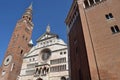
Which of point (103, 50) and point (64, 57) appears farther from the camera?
point (64, 57)

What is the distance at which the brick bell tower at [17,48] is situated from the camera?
89.0 ft

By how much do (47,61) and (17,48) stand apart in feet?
27.3

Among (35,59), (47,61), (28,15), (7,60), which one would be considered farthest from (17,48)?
(28,15)

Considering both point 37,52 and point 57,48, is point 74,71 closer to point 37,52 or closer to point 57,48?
point 57,48

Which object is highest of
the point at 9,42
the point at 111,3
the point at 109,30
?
the point at 9,42

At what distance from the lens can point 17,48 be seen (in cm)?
2991

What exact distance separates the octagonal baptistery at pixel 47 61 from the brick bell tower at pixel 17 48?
148 cm

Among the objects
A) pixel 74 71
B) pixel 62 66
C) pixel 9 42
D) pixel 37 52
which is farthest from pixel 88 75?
pixel 9 42

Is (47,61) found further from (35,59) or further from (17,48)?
(17,48)

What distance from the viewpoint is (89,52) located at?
10820mm

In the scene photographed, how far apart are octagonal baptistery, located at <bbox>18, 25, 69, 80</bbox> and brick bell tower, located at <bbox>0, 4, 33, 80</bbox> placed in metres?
1.48

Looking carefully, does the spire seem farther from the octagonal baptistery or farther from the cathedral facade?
the octagonal baptistery

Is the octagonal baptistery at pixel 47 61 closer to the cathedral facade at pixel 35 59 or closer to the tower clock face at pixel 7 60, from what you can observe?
the cathedral facade at pixel 35 59

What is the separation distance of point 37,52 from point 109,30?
19.3 meters
